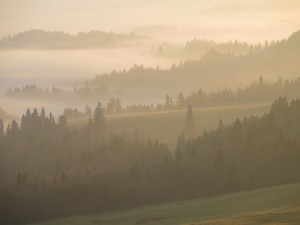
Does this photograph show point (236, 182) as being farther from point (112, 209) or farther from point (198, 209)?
point (198, 209)

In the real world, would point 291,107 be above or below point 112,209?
above

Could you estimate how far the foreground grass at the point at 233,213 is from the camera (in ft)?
243

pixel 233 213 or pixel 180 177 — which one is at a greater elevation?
pixel 233 213

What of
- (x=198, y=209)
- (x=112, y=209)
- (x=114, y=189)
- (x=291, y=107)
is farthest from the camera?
(x=291, y=107)

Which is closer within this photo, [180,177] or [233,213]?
[233,213]

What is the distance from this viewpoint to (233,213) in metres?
88.4

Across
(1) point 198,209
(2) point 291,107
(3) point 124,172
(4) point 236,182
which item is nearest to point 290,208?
(1) point 198,209

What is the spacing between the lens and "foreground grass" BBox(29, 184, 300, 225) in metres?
74.2

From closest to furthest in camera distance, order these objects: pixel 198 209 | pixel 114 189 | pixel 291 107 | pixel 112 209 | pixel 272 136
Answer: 1. pixel 198 209
2. pixel 112 209
3. pixel 114 189
4. pixel 272 136
5. pixel 291 107

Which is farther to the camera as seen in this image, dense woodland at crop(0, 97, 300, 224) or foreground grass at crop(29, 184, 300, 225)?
dense woodland at crop(0, 97, 300, 224)

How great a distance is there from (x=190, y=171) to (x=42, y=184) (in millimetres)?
35012

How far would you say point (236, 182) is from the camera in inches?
5591

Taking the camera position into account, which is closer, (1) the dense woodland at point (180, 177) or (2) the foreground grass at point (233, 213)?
(2) the foreground grass at point (233, 213)

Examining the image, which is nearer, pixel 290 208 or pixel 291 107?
pixel 290 208
